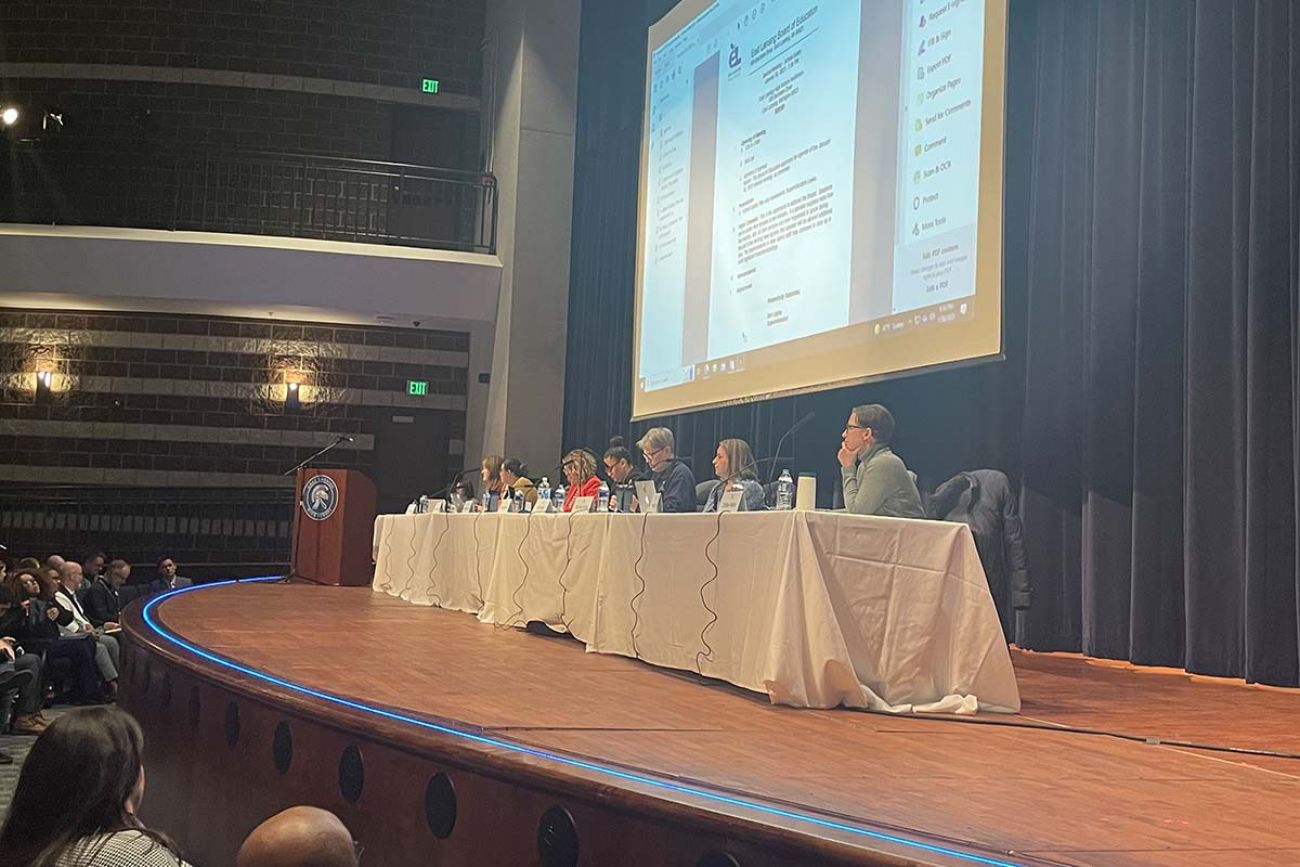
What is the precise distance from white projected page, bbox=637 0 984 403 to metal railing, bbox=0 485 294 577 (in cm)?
533

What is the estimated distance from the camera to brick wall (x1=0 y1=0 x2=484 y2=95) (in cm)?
1198

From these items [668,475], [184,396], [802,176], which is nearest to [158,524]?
[184,396]

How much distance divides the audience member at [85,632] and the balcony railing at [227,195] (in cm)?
470

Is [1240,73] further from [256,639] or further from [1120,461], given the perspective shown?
[256,639]

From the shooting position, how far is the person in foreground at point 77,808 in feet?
4.92

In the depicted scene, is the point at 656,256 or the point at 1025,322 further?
the point at 656,256

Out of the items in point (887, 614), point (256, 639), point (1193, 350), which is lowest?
point (256, 639)

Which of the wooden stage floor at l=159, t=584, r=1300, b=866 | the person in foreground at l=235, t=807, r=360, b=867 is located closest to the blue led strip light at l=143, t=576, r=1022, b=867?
the wooden stage floor at l=159, t=584, r=1300, b=866

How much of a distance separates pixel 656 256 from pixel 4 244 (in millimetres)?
6235

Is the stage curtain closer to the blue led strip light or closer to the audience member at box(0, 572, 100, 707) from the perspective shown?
the blue led strip light

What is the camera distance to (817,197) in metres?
5.58

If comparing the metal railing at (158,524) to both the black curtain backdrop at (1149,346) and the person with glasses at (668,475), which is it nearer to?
the black curtain backdrop at (1149,346)

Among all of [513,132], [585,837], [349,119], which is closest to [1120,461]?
[585,837]

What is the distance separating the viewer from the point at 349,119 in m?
12.1
